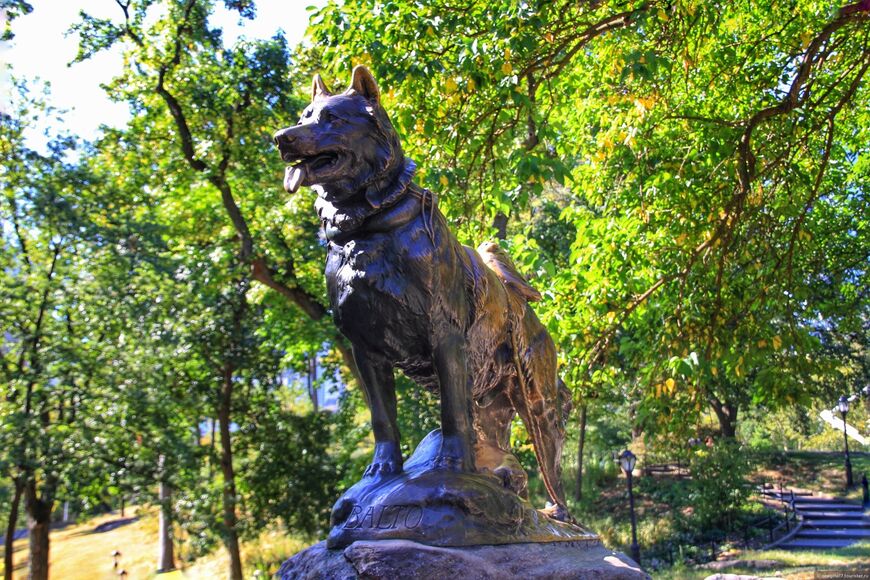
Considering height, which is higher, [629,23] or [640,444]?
[629,23]

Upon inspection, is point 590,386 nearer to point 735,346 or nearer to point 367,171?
point 735,346

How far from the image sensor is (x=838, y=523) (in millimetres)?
25172

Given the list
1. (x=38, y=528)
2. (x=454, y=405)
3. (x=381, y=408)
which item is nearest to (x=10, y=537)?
(x=38, y=528)

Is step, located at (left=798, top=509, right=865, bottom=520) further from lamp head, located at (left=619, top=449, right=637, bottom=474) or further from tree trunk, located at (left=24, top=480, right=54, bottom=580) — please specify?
tree trunk, located at (left=24, top=480, right=54, bottom=580)

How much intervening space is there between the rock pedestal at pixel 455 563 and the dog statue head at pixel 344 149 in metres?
1.47

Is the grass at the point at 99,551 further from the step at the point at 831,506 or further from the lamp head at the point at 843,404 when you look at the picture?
the step at the point at 831,506

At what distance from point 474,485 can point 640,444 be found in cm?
2948

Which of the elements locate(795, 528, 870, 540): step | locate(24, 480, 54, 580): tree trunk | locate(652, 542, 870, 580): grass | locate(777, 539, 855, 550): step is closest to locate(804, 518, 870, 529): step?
locate(795, 528, 870, 540): step

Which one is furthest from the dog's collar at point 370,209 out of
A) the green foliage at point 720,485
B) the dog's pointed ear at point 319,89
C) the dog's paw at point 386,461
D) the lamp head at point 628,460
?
the green foliage at point 720,485

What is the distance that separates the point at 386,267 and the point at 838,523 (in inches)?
1012

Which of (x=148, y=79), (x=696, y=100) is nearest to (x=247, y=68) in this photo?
(x=148, y=79)

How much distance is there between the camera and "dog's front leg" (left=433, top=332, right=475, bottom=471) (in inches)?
150

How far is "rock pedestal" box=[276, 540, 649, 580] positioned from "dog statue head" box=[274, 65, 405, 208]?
1.47m

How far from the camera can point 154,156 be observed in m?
16.9
